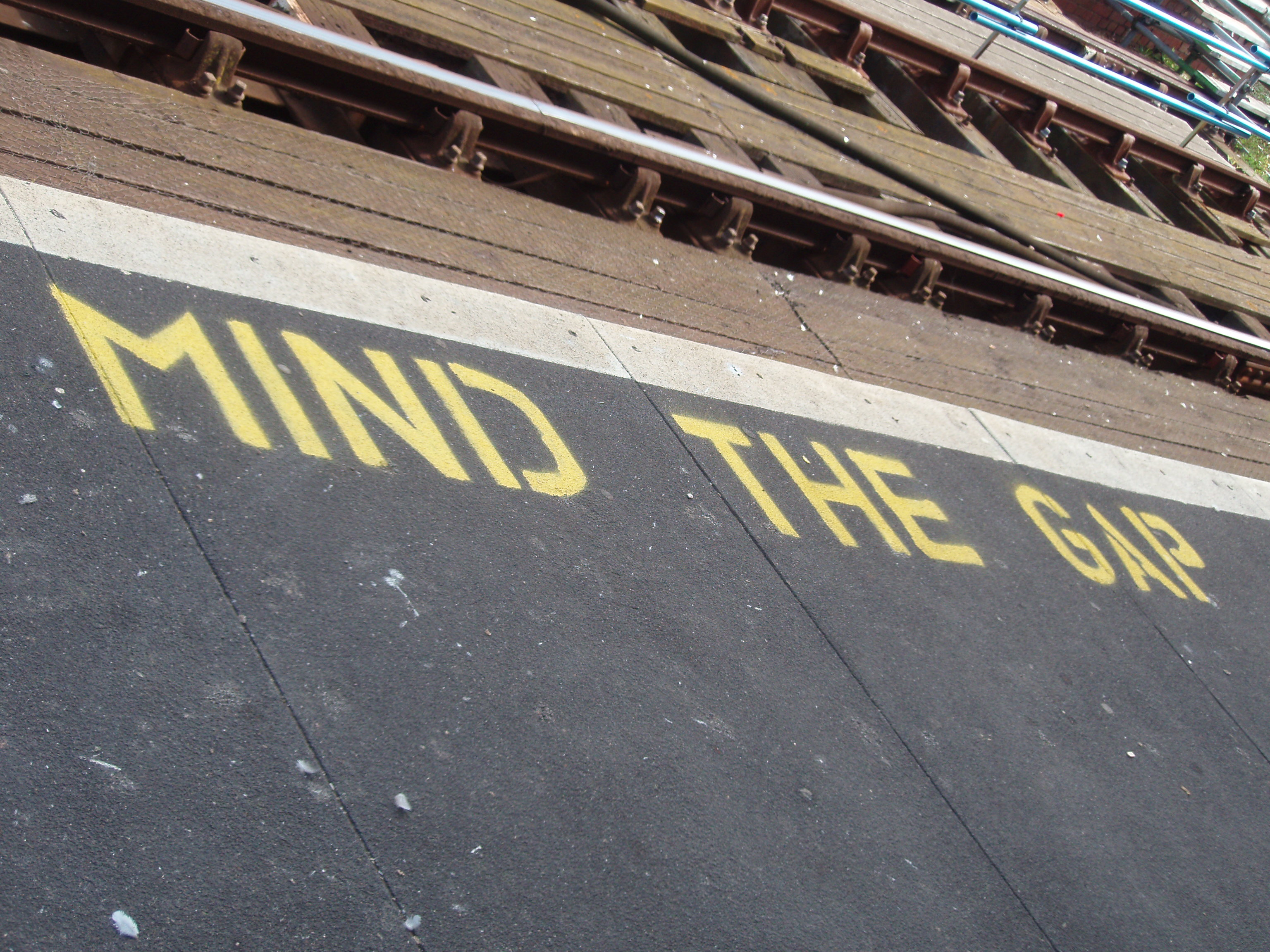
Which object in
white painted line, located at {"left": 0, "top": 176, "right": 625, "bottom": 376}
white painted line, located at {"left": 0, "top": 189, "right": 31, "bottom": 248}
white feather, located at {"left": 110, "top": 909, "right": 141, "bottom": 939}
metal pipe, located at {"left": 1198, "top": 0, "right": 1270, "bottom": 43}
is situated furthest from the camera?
metal pipe, located at {"left": 1198, "top": 0, "right": 1270, "bottom": 43}

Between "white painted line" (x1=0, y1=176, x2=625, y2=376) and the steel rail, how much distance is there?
19.5ft

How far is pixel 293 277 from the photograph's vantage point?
489 cm

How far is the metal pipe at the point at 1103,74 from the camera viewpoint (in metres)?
12.2

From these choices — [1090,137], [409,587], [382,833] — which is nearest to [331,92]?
[409,587]

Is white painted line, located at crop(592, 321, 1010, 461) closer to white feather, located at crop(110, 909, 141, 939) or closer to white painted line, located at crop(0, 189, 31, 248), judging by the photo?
white painted line, located at crop(0, 189, 31, 248)

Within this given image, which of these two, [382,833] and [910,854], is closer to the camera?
[382,833]

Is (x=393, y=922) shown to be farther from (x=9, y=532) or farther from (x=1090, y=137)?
(x=1090, y=137)

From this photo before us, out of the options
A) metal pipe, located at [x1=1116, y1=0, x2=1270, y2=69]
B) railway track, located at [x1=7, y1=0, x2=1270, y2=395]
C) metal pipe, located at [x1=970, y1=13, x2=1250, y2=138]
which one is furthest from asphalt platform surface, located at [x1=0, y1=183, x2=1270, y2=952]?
metal pipe, located at [x1=1116, y1=0, x2=1270, y2=69]

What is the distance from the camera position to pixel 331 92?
618 centimetres

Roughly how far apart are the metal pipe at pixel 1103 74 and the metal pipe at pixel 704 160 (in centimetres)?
389

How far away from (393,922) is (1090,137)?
1196 cm

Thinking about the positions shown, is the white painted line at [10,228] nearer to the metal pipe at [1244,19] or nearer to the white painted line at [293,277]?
the white painted line at [293,277]

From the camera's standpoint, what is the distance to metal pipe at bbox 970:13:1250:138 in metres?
12.2

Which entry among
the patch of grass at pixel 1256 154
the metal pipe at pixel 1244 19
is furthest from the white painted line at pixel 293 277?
the patch of grass at pixel 1256 154
